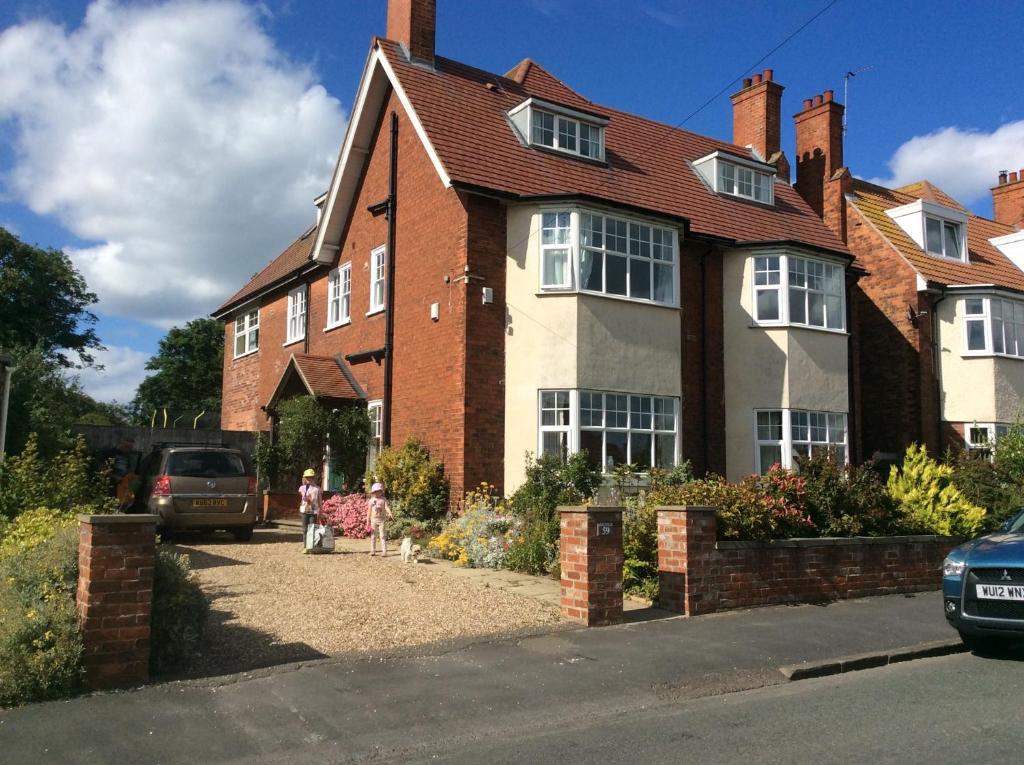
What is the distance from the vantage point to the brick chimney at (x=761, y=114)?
23719 millimetres

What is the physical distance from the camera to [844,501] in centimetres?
1187

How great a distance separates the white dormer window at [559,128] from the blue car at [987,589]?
12.0m

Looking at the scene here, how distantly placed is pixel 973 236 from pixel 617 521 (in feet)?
74.3

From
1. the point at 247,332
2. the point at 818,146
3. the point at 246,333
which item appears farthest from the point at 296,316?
the point at 818,146

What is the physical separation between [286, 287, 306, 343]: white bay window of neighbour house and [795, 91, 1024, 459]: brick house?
1396 centimetres

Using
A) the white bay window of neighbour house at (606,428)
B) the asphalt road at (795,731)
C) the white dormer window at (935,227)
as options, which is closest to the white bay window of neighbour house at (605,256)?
the white bay window of neighbour house at (606,428)

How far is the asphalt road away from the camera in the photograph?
5234 mm

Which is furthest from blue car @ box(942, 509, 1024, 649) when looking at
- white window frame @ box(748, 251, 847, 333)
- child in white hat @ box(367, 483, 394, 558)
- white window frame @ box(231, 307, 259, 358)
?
white window frame @ box(231, 307, 259, 358)

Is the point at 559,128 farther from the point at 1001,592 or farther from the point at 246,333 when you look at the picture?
the point at 1001,592

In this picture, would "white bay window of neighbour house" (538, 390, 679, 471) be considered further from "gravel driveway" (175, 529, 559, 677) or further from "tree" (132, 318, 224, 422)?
"tree" (132, 318, 224, 422)

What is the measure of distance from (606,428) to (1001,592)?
8.21 m

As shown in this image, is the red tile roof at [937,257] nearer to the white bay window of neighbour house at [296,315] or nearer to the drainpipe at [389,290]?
the drainpipe at [389,290]

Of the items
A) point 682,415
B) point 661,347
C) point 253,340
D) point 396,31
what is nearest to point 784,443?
point 682,415

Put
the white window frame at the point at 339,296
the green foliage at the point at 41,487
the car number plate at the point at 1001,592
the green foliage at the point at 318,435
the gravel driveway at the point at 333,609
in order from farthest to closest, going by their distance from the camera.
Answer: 1. the white window frame at the point at 339,296
2. the green foliage at the point at 318,435
3. the green foliage at the point at 41,487
4. the car number plate at the point at 1001,592
5. the gravel driveway at the point at 333,609
